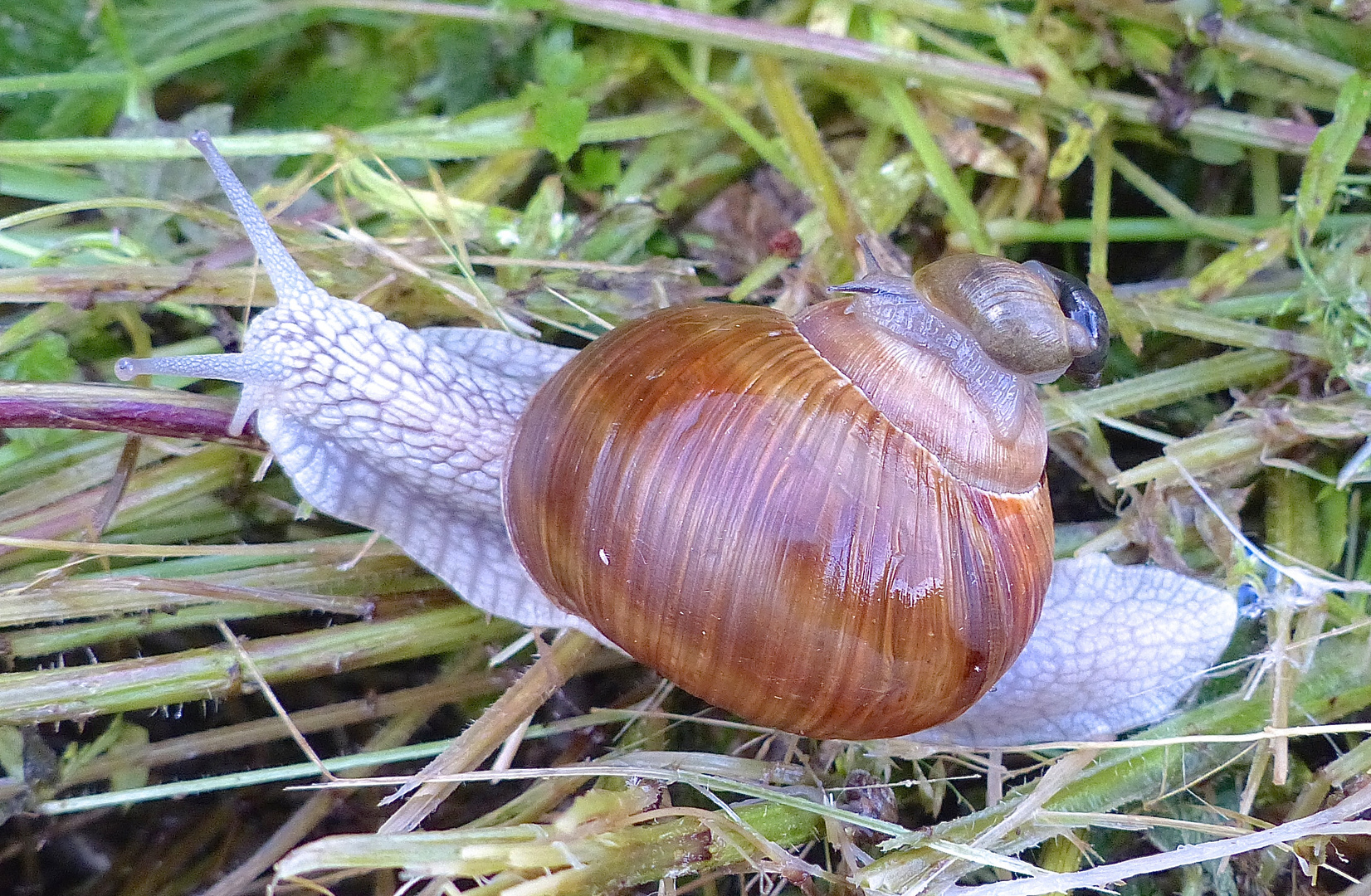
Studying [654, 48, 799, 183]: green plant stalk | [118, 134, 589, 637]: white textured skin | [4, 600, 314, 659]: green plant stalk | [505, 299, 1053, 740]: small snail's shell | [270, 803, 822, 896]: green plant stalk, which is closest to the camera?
[270, 803, 822, 896]: green plant stalk

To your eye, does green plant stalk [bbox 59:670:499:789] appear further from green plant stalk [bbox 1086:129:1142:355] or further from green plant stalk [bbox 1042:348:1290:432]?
green plant stalk [bbox 1086:129:1142:355]

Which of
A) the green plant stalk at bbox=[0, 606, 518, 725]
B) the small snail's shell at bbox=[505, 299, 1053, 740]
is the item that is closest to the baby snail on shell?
the small snail's shell at bbox=[505, 299, 1053, 740]

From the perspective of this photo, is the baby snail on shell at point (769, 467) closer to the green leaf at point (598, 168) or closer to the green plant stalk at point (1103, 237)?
the green plant stalk at point (1103, 237)

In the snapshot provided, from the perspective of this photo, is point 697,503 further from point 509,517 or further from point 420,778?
point 420,778

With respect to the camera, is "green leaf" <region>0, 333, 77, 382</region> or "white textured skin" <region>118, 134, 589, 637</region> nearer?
"white textured skin" <region>118, 134, 589, 637</region>

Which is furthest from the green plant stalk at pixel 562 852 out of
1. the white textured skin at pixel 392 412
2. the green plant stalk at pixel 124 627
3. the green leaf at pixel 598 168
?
the green leaf at pixel 598 168

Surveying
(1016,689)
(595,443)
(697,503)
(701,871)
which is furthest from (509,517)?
(1016,689)
